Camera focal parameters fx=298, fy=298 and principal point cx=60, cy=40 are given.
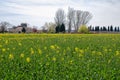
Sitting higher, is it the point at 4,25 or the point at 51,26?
the point at 4,25

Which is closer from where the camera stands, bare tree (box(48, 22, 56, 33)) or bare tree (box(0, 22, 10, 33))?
bare tree (box(0, 22, 10, 33))

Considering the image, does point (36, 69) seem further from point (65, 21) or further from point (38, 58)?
point (65, 21)

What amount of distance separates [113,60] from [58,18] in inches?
3631

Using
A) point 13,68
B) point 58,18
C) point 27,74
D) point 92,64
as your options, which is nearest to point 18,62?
point 13,68

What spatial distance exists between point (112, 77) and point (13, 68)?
265 cm

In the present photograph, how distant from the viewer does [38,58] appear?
A: 31.0 ft

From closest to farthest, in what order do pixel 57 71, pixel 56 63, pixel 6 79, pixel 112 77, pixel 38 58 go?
pixel 6 79 → pixel 112 77 → pixel 57 71 → pixel 56 63 → pixel 38 58

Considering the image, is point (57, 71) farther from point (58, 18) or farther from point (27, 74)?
point (58, 18)

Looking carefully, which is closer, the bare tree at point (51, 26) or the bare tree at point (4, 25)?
the bare tree at point (4, 25)

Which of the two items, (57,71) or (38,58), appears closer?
(57,71)

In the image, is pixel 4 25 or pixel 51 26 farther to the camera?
pixel 51 26

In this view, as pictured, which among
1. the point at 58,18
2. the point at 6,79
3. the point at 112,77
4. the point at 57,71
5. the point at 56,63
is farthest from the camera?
the point at 58,18

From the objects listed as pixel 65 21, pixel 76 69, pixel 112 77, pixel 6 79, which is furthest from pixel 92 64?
pixel 65 21

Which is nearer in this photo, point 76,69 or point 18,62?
point 76,69
